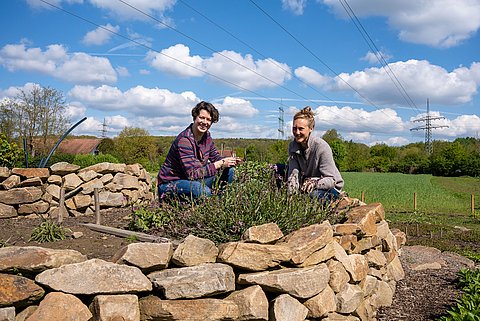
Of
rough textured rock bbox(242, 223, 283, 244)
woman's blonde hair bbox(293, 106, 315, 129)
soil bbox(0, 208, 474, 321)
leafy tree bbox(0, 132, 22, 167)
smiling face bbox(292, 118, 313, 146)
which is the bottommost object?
soil bbox(0, 208, 474, 321)

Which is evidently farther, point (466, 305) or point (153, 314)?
point (466, 305)

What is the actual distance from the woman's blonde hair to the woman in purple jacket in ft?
2.51

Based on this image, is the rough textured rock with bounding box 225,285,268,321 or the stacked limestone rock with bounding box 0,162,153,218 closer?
the rough textured rock with bounding box 225,285,268,321

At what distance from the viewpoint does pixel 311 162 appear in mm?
4633

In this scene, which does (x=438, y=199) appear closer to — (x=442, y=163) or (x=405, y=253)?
(x=405, y=253)

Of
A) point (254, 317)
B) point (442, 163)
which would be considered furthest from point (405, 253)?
point (442, 163)

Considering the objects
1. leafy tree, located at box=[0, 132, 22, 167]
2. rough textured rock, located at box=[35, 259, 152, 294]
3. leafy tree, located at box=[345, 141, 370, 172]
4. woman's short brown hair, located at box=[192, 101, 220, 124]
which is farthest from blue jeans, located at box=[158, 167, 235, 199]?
leafy tree, located at box=[345, 141, 370, 172]

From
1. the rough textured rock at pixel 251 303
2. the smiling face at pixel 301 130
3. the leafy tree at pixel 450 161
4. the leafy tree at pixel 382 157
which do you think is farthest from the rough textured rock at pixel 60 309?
the leafy tree at pixel 382 157

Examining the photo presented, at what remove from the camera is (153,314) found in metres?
2.71

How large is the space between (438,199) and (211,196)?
20119 millimetres

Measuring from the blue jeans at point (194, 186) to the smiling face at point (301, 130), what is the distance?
0.74 m

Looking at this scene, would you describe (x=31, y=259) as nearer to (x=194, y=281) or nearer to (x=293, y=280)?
(x=194, y=281)

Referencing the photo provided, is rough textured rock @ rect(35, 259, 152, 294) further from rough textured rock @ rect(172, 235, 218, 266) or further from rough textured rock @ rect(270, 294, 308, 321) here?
rough textured rock @ rect(270, 294, 308, 321)

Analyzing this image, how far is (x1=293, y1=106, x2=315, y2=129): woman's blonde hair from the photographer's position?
14.8 feet
